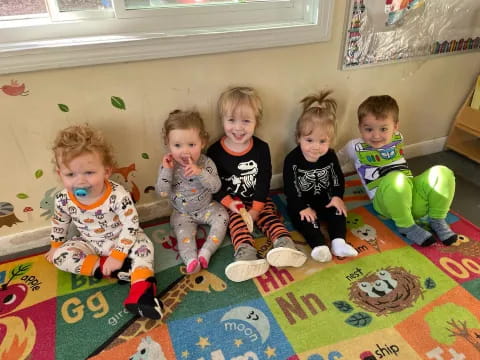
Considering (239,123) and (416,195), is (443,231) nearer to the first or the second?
(416,195)

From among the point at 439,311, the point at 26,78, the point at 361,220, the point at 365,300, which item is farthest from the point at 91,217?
the point at 439,311

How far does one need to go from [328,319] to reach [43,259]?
1.12 m

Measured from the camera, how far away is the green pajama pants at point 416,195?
147cm

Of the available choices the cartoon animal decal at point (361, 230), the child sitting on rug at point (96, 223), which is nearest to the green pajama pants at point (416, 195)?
the cartoon animal decal at point (361, 230)

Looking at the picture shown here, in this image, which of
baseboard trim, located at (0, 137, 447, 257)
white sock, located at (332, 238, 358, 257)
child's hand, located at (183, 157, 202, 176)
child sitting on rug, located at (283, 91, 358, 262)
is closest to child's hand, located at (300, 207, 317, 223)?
child sitting on rug, located at (283, 91, 358, 262)

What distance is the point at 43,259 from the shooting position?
1446mm

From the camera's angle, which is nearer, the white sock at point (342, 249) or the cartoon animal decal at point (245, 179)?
the white sock at point (342, 249)

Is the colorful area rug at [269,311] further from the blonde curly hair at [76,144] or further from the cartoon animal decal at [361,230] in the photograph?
the blonde curly hair at [76,144]

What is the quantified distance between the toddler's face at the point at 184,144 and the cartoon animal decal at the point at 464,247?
3.53 feet

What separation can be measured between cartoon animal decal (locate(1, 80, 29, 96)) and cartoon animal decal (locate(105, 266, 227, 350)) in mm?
834

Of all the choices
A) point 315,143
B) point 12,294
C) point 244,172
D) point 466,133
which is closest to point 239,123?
point 244,172

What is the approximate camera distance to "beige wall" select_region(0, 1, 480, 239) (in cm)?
126

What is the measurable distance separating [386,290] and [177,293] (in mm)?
754

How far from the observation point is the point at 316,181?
5.26ft
